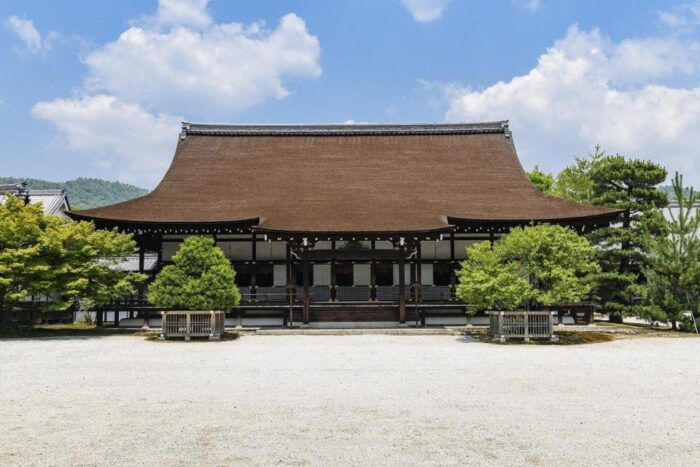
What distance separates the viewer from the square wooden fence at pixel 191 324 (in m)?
17.8

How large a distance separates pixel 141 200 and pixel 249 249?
5.72 meters

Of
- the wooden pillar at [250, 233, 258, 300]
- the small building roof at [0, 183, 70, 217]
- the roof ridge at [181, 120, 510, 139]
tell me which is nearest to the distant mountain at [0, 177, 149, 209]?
the small building roof at [0, 183, 70, 217]

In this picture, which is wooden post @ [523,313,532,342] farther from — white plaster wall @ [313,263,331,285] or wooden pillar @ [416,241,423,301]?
white plaster wall @ [313,263,331,285]

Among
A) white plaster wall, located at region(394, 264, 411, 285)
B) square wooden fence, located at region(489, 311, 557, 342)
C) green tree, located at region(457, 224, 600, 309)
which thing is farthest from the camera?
white plaster wall, located at region(394, 264, 411, 285)

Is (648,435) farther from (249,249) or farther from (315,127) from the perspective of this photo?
(315,127)

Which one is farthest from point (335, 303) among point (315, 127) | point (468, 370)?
point (315, 127)

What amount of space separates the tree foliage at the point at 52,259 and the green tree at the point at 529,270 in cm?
1263

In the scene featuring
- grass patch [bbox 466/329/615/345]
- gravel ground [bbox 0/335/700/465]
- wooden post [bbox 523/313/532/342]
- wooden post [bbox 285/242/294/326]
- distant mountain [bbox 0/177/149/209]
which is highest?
distant mountain [bbox 0/177/149/209]

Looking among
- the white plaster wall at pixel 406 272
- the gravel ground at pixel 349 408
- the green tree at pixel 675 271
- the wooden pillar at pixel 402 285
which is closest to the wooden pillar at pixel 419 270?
the wooden pillar at pixel 402 285

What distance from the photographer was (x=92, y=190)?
15400 centimetres

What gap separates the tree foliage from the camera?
17797mm

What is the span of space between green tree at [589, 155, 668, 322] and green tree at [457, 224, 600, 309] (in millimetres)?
5998

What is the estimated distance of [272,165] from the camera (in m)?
28.2

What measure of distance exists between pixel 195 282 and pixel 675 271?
17588mm
